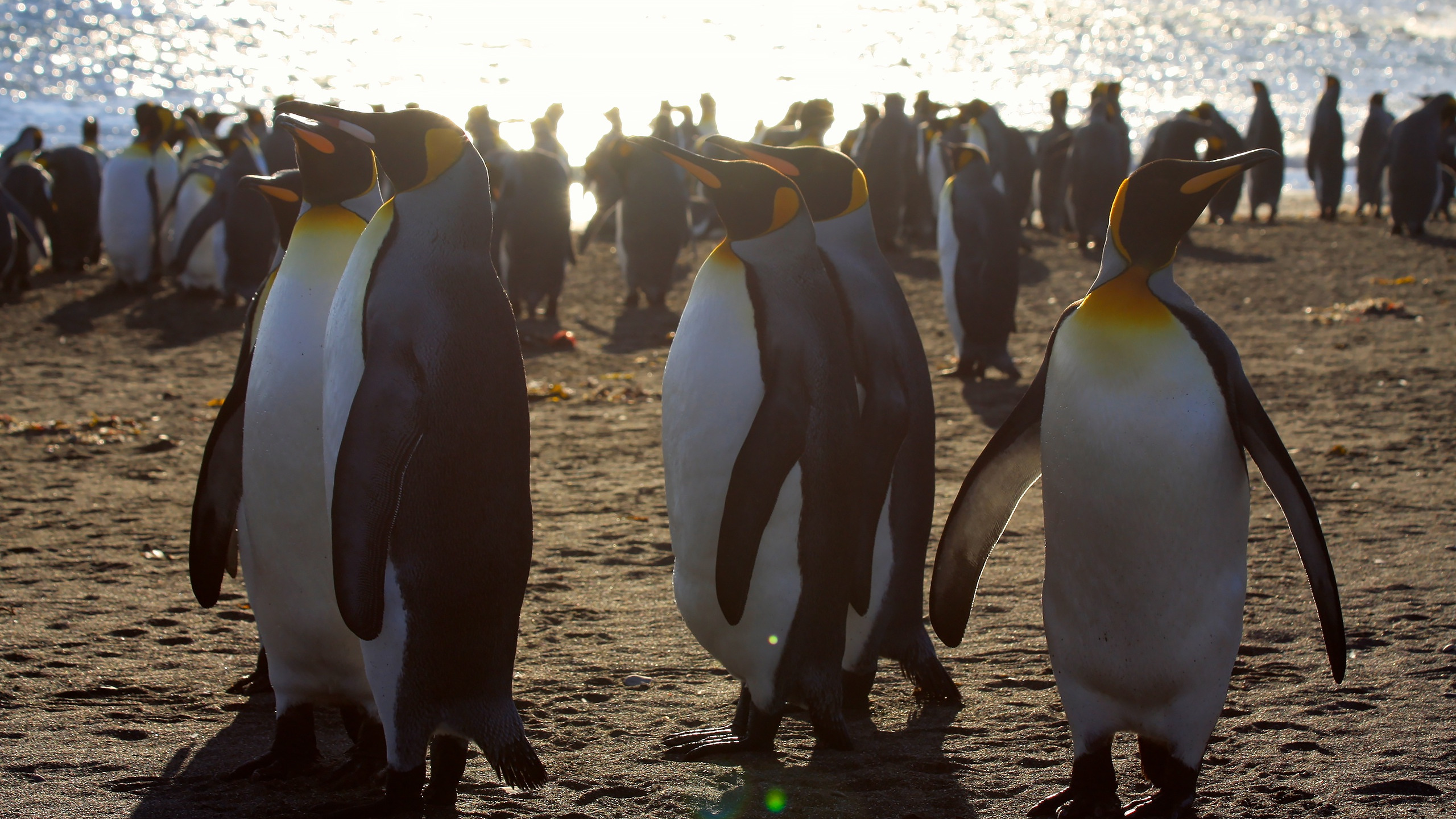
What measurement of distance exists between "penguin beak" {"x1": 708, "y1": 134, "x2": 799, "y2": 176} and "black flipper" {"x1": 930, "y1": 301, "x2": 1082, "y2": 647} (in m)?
1.02

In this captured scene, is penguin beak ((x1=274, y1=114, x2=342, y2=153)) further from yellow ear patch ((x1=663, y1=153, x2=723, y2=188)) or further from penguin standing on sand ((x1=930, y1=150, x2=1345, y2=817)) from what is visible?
penguin standing on sand ((x1=930, y1=150, x2=1345, y2=817))

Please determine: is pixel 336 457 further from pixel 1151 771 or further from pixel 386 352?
pixel 1151 771

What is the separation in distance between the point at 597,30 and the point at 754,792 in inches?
3360

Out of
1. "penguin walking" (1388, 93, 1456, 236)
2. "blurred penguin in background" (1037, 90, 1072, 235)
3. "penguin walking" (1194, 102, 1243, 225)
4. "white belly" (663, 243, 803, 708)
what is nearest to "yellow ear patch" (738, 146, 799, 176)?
"white belly" (663, 243, 803, 708)

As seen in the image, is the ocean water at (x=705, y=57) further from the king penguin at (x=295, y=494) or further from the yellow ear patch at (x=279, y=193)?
the king penguin at (x=295, y=494)

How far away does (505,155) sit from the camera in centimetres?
1190

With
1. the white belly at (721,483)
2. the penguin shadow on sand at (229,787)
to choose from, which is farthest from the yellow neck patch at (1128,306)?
the penguin shadow on sand at (229,787)

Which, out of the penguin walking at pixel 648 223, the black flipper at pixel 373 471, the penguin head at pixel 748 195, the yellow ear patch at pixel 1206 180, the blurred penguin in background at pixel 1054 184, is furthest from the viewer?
the blurred penguin in background at pixel 1054 184

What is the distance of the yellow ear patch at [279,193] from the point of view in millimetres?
3572

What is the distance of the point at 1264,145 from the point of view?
19.7m

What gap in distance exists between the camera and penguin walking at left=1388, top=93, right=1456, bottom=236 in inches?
608

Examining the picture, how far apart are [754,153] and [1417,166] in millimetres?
14711

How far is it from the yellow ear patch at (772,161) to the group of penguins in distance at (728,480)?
336 mm

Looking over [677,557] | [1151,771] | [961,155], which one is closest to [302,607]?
[677,557]
